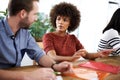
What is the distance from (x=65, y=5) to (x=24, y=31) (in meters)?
0.89

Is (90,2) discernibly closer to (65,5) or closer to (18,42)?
(65,5)

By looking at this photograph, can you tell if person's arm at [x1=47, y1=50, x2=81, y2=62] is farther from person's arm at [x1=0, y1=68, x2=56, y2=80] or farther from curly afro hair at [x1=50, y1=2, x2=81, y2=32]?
person's arm at [x1=0, y1=68, x2=56, y2=80]

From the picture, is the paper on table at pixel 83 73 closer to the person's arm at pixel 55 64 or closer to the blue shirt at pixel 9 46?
the person's arm at pixel 55 64

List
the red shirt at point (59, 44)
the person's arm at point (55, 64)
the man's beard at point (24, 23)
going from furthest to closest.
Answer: the red shirt at point (59, 44)
the man's beard at point (24, 23)
the person's arm at point (55, 64)

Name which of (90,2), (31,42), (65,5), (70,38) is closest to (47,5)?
(90,2)

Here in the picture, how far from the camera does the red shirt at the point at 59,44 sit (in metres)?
2.17

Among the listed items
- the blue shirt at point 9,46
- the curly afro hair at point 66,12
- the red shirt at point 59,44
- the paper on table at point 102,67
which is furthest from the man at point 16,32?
the curly afro hair at point 66,12

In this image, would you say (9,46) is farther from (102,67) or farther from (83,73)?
(102,67)

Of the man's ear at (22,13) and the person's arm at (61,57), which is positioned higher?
the man's ear at (22,13)

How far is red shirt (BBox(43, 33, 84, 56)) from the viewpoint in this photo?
2165 mm

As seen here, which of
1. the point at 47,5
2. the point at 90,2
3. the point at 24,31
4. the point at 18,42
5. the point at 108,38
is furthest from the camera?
the point at 90,2

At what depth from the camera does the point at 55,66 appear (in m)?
1.54

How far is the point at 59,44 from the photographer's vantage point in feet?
7.28

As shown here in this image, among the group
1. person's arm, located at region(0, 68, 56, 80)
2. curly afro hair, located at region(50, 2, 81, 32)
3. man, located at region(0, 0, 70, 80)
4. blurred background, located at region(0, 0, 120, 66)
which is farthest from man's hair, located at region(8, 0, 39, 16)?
blurred background, located at region(0, 0, 120, 66)
